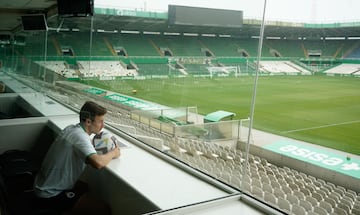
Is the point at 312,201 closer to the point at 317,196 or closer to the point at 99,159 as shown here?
the point at 317,196

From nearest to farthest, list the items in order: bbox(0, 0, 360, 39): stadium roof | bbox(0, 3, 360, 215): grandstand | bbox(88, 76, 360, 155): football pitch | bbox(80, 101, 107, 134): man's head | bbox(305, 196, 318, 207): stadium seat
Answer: bbox(0, 3, 360, 215): grandstand
bbox(80, 101, 107, 134): man's head
bbox(305, 196, 318, 207): stadium seat
bbox(0, 0, 360, 39): stadium roof
bbox(88, 76, 360, 155): football pitch

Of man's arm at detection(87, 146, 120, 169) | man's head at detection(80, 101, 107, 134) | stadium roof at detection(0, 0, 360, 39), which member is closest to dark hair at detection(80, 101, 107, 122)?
man's head at detection(80, 101, 107, 134)

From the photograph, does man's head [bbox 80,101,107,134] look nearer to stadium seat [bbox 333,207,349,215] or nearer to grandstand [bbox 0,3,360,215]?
grandstand [bbox 0,3,360,215]

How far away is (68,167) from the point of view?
165 cm

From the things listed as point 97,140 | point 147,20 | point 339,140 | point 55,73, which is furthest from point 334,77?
point 97,140

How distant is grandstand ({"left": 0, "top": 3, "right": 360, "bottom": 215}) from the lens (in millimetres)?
1541

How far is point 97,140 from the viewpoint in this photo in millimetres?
1866

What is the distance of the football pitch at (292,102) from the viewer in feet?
24.2

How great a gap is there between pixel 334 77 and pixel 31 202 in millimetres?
9475

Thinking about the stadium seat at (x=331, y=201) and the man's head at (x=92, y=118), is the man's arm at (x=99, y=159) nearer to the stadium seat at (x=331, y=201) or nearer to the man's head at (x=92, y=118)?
the man's head at (x=92, y=118)

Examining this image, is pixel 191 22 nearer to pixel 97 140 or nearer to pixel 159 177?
pixel 97 140

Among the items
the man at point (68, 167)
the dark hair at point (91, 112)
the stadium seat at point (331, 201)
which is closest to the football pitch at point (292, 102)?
the stadium seat at point (331, 201)

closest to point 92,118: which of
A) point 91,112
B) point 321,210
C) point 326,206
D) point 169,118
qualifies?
point 91,112

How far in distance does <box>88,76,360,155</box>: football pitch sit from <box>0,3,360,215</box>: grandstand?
301 millimetres
